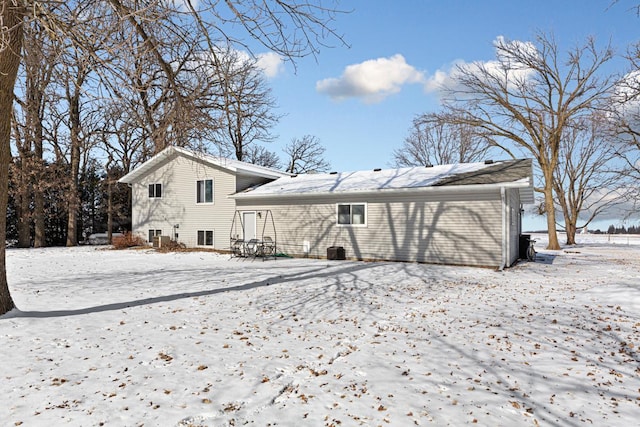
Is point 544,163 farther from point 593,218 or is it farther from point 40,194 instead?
point 40,194

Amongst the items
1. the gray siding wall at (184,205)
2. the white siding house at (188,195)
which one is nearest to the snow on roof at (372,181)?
the white siding house at (188,195)

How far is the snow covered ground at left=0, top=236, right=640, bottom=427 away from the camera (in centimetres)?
324

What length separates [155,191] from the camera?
20516mm

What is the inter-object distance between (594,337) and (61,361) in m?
6.64

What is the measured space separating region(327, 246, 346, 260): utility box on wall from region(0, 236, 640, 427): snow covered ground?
5.47m

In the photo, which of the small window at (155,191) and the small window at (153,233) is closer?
the small window at (153,233)

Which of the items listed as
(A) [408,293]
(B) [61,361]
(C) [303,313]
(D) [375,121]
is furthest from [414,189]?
(B) [61,361]

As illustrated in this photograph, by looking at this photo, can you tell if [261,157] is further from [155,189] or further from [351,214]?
[351,214]

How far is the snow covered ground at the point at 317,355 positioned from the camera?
3.24 m

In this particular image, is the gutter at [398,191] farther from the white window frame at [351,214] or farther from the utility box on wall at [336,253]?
the utility box on wall at [336,253]

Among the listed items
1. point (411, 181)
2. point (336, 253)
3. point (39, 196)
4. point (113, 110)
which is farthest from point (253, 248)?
point (39, 196)

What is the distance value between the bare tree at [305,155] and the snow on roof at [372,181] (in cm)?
1577

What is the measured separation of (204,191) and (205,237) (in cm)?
224

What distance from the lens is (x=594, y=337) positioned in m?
5.21
